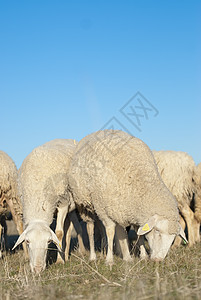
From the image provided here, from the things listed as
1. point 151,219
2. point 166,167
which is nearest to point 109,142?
point 151,219

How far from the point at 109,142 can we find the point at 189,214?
141 inches

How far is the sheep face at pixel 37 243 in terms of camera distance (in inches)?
221

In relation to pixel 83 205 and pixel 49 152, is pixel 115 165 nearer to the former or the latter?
pixel 83 205

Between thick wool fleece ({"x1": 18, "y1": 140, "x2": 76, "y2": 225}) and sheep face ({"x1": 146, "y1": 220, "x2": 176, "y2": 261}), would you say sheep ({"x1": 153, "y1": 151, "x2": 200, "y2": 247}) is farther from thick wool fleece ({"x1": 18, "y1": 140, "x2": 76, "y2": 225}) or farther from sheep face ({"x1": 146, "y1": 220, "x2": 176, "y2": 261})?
sheep face ({"x1": 146, "y1": 220, "x2": 176, "y2": 261})

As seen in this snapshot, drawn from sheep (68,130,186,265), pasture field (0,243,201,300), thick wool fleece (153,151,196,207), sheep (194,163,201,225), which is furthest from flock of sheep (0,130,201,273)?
sheep (194,163,201,225)

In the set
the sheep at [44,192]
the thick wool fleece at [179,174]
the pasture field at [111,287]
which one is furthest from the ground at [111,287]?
the thick wool fleece at [179,174]

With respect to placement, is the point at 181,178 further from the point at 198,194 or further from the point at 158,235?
the point at 158,235

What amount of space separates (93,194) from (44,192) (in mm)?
979

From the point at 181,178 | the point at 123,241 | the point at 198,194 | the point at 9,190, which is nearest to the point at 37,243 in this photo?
the point at 123,241

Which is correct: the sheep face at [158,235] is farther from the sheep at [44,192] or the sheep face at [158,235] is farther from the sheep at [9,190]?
the sheep at [9,190]

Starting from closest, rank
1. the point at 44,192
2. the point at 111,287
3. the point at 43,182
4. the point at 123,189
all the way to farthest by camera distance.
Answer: the point at 111,287
the point at 123,189
the point at 44,192
the point at 43,182

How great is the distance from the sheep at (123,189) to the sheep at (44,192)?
9.9 inches

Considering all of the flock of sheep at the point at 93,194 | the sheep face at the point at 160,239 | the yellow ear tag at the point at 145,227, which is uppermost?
the flock of sheep at the point at 93,194

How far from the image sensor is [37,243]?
5762mm
